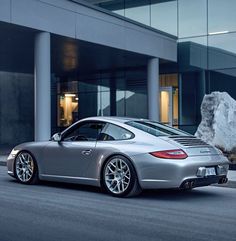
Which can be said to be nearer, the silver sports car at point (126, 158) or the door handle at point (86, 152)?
the silver sports car at point (126, 158)

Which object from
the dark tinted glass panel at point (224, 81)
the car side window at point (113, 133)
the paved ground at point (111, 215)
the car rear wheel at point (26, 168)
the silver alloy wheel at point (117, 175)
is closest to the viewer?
the paved ground at point (111, 215)

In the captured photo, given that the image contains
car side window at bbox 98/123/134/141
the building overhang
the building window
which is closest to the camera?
car side window at bbox 98/123/134/141

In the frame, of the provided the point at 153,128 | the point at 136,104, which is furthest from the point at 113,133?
the point at 136,104

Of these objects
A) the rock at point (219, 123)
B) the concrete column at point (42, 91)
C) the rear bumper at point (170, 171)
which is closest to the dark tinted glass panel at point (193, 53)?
the rock at point (219, 123)

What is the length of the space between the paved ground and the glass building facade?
1618cm

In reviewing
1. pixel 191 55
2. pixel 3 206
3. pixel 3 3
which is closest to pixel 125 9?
pixel 191 55

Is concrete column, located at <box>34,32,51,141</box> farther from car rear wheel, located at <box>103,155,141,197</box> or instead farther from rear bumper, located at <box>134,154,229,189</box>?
rear bumper, located at <box>134,154,229,189</box>

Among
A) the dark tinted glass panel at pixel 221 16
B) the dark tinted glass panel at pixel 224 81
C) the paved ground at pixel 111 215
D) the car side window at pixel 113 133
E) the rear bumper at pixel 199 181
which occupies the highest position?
the dark tinted glass panel at pixel 221 16

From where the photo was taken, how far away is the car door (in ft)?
29.7

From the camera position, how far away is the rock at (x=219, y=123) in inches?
609

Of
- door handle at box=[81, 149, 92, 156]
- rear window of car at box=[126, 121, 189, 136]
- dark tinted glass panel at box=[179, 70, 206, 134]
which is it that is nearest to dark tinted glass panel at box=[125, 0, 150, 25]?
dark tinted glass panel at box=[179, 70, 206, 134]

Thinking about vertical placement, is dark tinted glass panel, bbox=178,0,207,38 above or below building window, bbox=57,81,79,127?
above

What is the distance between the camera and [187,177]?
8.00 metres

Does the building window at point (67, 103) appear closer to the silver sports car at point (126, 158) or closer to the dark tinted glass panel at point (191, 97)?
the dark tinted glass panel at point (191, 97)
